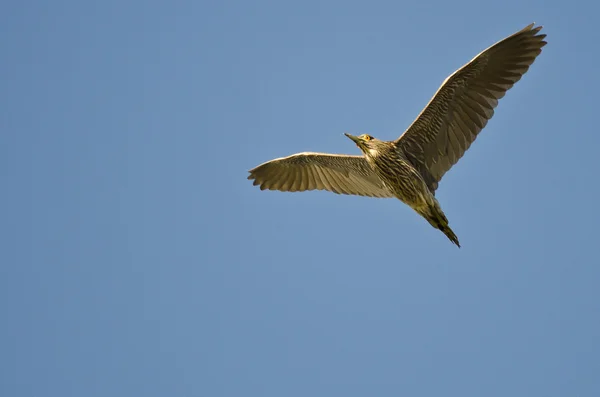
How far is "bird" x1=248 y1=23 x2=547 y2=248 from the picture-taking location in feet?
53.0

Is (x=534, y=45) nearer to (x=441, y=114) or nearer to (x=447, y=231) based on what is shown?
(x=441, y=114)

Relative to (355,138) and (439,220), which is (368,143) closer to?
(355,138)

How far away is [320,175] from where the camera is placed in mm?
18812

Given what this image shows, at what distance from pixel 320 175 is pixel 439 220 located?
3154 millimetres

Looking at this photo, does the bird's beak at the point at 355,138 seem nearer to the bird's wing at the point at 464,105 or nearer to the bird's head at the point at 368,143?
the bird's head at the point at 368,143

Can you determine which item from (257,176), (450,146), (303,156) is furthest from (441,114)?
(257,176)

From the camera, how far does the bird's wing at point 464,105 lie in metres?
16.1

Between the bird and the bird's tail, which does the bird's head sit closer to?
the bird

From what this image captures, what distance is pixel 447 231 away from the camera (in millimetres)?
16547

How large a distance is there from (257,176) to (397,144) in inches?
141

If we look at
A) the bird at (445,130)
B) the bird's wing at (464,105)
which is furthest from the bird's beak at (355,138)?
the bird's wing at (464,105)

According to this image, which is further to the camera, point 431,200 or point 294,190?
point 294,190

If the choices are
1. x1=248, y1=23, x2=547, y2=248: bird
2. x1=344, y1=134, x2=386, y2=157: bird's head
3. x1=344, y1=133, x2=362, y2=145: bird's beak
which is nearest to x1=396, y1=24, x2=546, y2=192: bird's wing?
x1=248, y1=23, x2=547, y2=248: bird

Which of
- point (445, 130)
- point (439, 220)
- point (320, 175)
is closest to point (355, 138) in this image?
point (445, 130)
